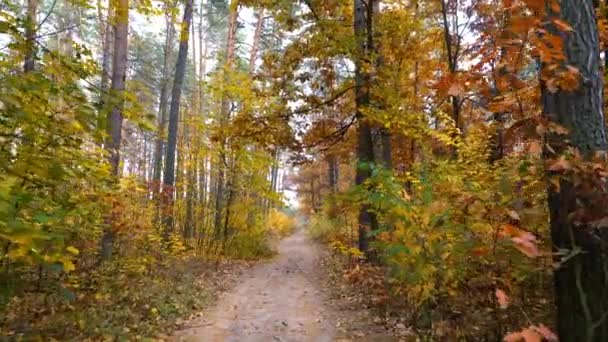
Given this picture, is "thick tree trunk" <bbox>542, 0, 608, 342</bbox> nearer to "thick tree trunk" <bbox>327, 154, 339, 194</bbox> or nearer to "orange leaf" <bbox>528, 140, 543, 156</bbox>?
"orange leaf" <bbox>528, 140, 543, 156</bbox>

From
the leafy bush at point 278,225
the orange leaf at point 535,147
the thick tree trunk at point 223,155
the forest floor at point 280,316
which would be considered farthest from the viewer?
the leafy bush at point 278,225

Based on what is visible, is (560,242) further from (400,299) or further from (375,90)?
(375,90)

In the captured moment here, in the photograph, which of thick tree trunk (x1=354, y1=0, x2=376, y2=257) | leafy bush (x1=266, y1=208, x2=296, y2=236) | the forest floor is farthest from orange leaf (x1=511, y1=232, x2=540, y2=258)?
leafy bush (x1=266, y1=208, x2=296, y2=236)

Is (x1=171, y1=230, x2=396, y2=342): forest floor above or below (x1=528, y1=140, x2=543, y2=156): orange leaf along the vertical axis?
below

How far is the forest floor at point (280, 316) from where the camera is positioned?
212 inches

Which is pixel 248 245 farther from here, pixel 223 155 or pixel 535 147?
pixel 535 147

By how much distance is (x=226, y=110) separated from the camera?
14461mm

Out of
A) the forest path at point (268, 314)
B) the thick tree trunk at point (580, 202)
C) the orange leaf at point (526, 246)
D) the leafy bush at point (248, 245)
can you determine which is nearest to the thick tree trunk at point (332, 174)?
the leafy bush at point (248, 245)

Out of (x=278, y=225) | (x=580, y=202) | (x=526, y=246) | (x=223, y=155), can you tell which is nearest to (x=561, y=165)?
(x=580, y=202)

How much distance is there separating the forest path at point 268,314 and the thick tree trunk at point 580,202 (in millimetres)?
2902

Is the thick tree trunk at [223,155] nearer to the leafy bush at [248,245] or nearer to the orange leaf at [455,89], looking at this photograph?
the leafy bush at [248,245]

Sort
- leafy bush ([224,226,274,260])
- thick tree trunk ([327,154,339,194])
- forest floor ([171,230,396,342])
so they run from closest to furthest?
forest floor ([171,230,396,342]) → leafy bush ([224,226,274,260]) → thick tree trunk ([327,154,339,194])

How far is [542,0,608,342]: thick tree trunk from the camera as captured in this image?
2.99 m

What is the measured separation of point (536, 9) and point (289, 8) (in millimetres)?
7009
